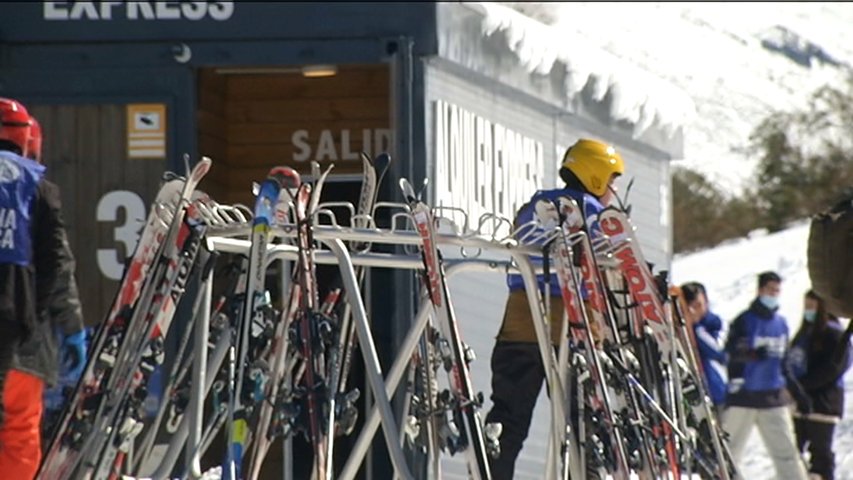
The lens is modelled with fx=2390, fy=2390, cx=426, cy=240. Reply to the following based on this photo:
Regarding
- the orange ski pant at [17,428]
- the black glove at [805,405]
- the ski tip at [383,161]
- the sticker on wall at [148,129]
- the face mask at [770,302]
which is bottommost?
the black glove at [805,405]

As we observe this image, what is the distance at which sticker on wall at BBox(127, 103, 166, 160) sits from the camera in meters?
10.8

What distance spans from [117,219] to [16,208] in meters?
2.91

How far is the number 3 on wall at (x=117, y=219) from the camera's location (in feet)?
35.7

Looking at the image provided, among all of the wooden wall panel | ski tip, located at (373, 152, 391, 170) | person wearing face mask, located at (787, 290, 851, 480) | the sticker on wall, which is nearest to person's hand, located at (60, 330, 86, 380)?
ski tip, located at (373, 152, 391, 170)

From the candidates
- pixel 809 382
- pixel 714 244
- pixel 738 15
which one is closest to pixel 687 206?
pixel 714 244

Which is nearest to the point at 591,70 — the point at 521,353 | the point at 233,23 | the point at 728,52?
the point at 233,23

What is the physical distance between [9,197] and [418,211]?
170 cm

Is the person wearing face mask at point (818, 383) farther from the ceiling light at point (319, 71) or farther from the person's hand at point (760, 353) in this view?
the ceiling light at point (319, 71)

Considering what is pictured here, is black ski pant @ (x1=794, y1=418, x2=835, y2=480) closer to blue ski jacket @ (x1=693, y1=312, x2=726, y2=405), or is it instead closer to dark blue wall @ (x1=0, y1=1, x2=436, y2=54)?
blue ski jacket @ (x1=693, y1=312, x2=726, y2=405)

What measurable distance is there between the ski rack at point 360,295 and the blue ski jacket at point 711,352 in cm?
768

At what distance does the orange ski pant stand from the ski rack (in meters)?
0.86

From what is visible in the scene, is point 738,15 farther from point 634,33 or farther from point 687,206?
point 687,206

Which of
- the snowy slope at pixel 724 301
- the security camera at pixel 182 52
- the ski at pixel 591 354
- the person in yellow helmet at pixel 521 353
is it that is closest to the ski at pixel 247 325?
the ski at pixel 591 354

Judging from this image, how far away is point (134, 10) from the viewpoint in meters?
10.8
